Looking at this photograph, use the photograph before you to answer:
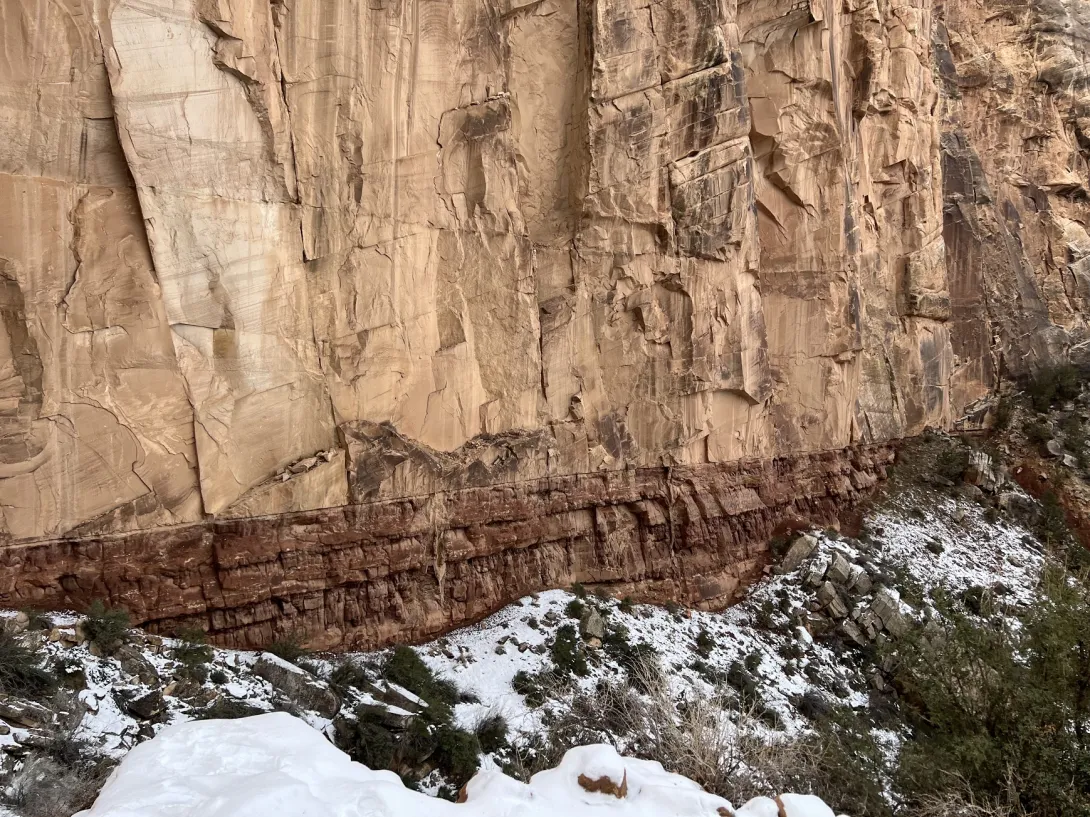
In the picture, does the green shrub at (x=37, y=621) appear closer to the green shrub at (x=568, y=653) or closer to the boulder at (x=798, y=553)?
the green shrub at (x=568, y=653)

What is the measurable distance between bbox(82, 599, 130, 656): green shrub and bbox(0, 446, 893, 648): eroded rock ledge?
0.72 m

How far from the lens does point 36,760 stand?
8242mm

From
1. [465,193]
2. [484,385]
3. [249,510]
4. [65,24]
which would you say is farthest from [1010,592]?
[65,24]

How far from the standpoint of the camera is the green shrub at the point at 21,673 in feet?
31.4

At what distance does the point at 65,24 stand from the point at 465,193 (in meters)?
7.55

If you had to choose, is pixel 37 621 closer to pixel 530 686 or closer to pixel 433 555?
pixel 433 555

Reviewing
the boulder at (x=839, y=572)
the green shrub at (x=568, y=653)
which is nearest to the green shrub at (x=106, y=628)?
the green shrub at (x=568, y=653)

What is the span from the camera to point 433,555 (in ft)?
52.3

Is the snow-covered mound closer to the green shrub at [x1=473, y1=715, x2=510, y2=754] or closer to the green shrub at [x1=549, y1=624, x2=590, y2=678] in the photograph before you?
the green shrub at [x1=473, y1=715, x2=510, y2=754]

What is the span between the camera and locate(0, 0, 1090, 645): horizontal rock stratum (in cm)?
1205

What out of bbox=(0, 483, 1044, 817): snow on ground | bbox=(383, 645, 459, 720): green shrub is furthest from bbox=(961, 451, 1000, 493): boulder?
bbox=(383, 645, 459, 720): green shrub

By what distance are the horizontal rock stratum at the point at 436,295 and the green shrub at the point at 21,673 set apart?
1.85 m

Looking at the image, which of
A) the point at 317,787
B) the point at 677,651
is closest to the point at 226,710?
the point at 317,787

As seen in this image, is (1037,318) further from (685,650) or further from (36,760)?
(36,760)
